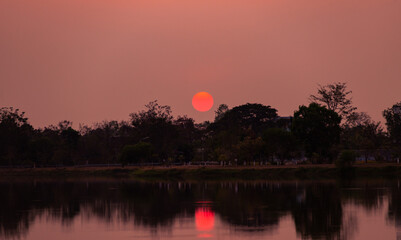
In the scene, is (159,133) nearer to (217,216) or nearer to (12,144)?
(12,144)

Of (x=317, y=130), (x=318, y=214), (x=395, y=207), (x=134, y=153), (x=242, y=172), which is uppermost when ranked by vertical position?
(x=317, y=130)

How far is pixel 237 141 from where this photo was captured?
150m

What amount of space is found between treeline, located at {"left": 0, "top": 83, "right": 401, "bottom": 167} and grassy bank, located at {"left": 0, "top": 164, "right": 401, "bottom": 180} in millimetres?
6313

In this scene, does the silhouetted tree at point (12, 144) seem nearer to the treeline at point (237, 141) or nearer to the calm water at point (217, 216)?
the treeline at point (237, 141)

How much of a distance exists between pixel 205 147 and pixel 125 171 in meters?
43.4

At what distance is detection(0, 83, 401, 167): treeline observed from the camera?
124500 mm

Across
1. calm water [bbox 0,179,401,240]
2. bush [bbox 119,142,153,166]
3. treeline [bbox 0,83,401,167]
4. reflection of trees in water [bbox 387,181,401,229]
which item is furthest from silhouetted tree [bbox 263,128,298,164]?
reflection of trees in water [bbox 387,181,401,229]

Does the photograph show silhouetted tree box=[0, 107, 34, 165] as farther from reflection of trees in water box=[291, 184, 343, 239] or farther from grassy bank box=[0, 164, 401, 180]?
reflection of trees in water box=[291, 184, 343, 239]

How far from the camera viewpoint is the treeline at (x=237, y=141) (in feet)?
408

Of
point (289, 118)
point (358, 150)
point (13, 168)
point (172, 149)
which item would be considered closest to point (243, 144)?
point (358, 150)

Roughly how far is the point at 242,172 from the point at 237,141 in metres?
32.7

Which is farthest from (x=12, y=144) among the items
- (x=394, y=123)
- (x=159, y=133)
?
(x=394, y=123)

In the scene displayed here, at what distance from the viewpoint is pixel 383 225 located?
39.3 meters

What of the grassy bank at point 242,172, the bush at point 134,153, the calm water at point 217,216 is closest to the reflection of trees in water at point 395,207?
the calm water at point 217,216
